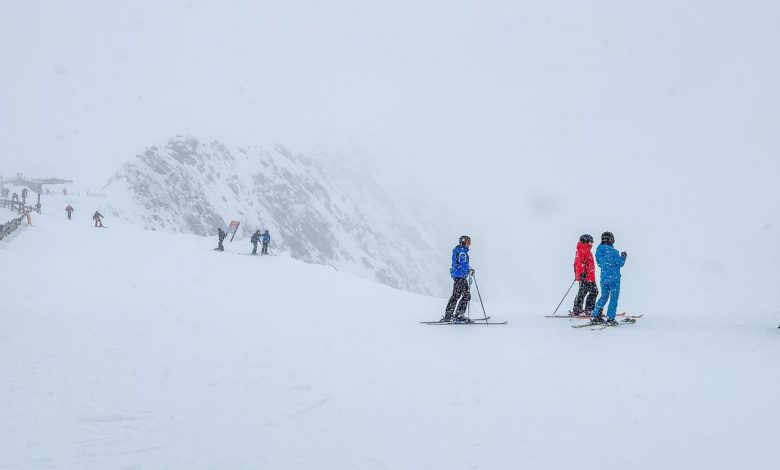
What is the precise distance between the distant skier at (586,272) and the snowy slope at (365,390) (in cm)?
115

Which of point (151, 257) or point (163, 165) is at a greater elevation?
point (163, 165)

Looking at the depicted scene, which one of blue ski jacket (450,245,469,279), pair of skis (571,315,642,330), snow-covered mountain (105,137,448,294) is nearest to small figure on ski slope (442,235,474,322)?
blue ski jacket (450,245,469,279)

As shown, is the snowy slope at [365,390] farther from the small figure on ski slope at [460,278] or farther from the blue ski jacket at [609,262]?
the blue ski jacket at [609,262]

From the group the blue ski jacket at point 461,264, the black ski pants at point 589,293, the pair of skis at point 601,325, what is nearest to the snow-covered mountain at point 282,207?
the blue ski jacket at point 461,264

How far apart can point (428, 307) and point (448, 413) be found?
1032 cm

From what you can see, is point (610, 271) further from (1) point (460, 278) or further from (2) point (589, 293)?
(1) point (460, 278)

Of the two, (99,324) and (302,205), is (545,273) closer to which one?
(302,205)

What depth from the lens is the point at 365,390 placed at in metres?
7.07

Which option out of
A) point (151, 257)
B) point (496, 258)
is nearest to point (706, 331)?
point (151, 257)

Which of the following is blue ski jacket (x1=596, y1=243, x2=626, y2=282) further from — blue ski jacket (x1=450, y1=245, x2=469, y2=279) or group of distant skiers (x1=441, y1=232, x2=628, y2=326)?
blue ski jacket (x1=450, y1=245, x2=469, y2=279)

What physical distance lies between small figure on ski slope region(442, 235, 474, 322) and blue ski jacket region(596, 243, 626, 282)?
9.20ft

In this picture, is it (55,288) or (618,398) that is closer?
(618,398)

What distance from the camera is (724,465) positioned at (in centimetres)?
484

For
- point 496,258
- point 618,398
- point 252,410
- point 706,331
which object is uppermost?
point 496,258
